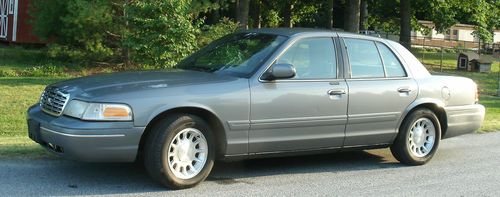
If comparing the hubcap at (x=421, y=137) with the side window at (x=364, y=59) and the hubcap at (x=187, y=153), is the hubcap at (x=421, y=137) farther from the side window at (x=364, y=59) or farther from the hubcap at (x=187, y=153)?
the hubcap at (x=187, y=153)

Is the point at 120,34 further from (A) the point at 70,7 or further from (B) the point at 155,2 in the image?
(B) the point at 155,2

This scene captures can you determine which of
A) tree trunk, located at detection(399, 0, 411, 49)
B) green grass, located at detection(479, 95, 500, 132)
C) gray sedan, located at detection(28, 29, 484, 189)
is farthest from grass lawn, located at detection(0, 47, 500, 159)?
tree trunk, located at detection(399, 0, 411, 49)

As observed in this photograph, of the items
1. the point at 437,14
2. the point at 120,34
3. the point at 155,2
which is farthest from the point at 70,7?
the point at 437,14

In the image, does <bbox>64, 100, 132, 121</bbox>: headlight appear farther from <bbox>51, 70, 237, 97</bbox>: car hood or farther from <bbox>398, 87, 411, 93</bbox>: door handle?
<bbox>398, 87, 411, 93</bbox>: door handle

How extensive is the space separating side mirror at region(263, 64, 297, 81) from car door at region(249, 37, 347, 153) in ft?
0.22

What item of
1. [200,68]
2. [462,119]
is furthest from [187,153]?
[462,119]

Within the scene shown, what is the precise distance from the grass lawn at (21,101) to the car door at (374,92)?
136 centimetres

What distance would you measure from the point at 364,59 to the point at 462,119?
167cm

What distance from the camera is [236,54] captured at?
263 inches

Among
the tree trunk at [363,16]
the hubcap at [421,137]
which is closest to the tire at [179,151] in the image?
the hubcap at [421,137]

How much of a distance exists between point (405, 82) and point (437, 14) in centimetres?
2570

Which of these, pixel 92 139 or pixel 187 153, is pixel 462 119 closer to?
pixel 187 153

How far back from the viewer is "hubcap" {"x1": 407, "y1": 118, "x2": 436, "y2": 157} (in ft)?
24.2

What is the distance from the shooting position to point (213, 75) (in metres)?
6.29
